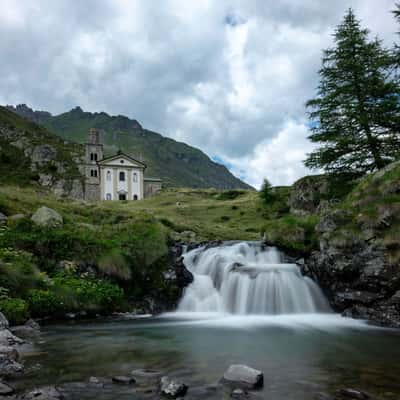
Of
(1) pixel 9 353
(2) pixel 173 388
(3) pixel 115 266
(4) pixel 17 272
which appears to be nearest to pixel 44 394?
(2) pixel 173 388

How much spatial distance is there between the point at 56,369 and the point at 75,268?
840 cm

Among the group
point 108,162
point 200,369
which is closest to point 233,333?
point 200,369

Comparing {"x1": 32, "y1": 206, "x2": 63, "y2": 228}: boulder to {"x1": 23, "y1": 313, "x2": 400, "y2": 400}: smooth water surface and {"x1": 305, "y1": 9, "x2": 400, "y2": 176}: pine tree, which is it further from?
{"x1": 305, "y1": 9, "x2": 400, "y2": 176}: pine tree

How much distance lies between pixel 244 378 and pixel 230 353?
2582mm

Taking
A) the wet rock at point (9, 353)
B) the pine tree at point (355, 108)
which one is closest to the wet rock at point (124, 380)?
the wet rock at point (9, 353)

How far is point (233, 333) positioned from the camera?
37.0ft

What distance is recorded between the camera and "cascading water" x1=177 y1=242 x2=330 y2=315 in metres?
15.5

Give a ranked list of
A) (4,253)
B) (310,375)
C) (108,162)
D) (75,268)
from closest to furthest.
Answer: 1. (310,375)
2. (4,253)
3. (75,268)
4. (108,162)

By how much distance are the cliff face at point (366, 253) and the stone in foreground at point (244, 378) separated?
7.98 m

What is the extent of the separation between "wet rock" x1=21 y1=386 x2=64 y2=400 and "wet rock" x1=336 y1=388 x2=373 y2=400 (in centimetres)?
421

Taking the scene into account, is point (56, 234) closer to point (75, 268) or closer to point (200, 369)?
point (75, 268)

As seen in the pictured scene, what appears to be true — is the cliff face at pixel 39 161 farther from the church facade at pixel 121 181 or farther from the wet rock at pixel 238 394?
the wet rock at pixel 238 394

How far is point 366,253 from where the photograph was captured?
13609 mm

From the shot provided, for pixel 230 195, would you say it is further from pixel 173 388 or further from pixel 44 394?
pixel 44 394
